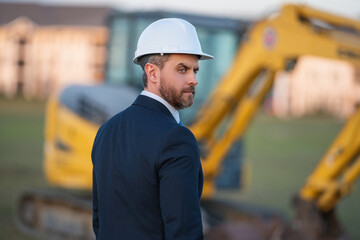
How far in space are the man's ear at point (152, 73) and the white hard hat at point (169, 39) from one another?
53mm

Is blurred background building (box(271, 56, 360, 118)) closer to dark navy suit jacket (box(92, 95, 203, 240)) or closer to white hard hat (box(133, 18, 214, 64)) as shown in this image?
white hard hat (box(133, 18, 214, 64))

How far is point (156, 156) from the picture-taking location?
5.95 feet

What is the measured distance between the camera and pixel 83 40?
40969 mm

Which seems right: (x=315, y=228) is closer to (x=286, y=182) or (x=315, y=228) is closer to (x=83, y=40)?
(x=286, y=182)

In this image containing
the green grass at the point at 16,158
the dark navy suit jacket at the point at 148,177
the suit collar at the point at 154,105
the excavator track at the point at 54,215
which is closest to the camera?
the dark navy suit jacket at the point at 148,177

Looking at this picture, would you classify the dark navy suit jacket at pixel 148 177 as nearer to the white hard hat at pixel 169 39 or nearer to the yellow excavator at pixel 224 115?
the white hard hat at pixel 169 39

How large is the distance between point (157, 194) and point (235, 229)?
378cm

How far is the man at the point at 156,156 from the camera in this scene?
179 centimetres

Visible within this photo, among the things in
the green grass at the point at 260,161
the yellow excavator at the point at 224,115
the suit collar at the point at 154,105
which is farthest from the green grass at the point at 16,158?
the suit collar at the point at 154,105

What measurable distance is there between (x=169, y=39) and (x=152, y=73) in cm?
14

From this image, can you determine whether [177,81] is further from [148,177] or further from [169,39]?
[148,177]

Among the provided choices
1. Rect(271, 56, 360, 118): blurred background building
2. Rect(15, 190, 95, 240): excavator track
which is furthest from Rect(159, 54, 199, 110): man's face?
Rect(271, 56, 360, 118): blurred background building

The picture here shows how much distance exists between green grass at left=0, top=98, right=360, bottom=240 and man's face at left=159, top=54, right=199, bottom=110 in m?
5.76

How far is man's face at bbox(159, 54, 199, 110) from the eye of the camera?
77.1 inches
